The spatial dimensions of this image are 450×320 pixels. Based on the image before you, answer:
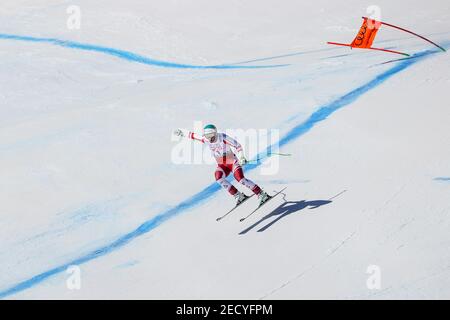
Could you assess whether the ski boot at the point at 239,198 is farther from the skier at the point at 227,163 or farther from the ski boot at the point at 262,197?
the ski boot at the point at 262,197

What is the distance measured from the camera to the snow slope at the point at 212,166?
6.72 meters

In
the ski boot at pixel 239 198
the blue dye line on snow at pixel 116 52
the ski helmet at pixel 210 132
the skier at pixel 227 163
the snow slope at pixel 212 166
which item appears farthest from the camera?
the blue dye line on snow at pixel 116 52

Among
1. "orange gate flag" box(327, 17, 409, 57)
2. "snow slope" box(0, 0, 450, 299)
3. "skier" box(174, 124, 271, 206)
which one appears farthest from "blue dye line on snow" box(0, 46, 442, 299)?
"skier" box(174, 124, 271, 206)

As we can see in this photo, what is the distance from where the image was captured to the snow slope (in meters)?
6.72

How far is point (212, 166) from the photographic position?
29.9 ft

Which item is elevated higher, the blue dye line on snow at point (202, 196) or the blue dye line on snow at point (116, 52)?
the blue dye line on snow at point (116, 52)

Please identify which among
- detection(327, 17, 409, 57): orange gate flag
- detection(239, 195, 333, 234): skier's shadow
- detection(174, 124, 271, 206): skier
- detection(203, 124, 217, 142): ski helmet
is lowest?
detection(239, 195, 333, 234): skier's shadow

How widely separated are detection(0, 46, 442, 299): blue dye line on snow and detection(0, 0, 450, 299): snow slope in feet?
0.10

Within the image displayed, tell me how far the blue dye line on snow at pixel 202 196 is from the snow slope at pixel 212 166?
30 millimetres

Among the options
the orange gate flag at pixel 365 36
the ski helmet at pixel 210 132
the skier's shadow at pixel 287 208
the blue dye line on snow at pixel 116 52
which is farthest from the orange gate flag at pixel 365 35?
the ski helmet at pixel 210 132

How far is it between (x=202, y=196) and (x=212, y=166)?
874mm

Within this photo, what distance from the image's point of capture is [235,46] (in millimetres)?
13945

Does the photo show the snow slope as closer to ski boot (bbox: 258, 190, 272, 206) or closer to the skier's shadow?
the skier's shadow

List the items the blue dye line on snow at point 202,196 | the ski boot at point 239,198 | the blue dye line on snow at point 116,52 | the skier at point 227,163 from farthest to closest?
the blue dye line on snow at point 116,52 < the ski boot at point 239,198 < the skier at point 227,163 < the blue dye line on snow at point 202,196
